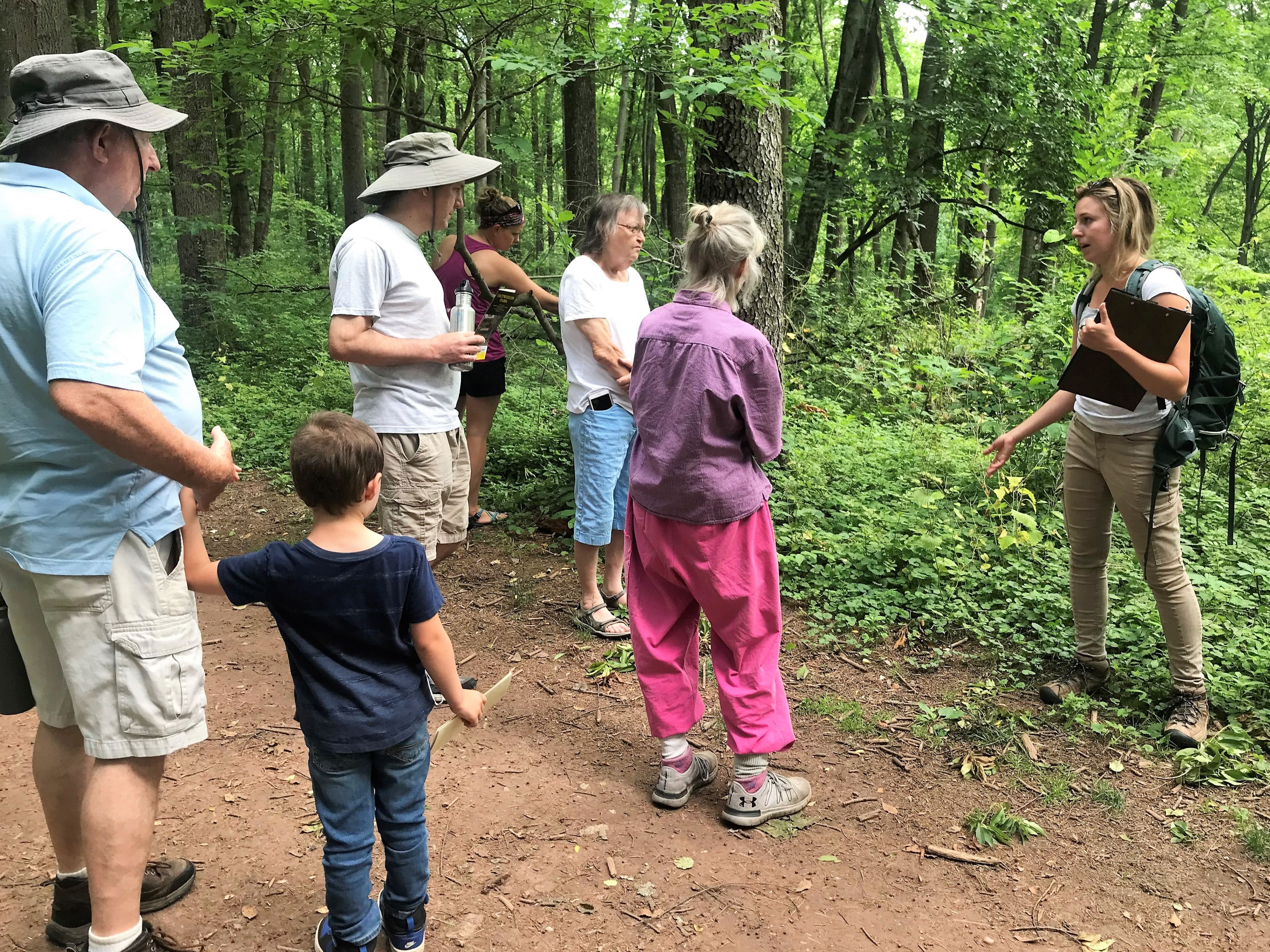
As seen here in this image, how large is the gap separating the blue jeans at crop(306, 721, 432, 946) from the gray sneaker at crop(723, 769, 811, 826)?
126cm

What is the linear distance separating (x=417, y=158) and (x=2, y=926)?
9.85 ft

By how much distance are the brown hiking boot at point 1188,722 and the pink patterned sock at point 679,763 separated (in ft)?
6.68

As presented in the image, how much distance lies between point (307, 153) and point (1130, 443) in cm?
2534

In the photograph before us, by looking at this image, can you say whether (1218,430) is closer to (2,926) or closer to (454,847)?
(454,847)

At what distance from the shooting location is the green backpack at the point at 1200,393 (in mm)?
3564

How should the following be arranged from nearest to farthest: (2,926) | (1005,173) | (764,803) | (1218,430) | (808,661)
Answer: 1. (2,926)
2. (764,803)
3. (1218,430)
4. (808,661)
5. (1005,173)

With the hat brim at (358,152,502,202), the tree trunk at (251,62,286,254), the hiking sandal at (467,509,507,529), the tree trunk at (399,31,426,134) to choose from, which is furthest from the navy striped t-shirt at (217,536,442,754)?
the tree trunk at (251,62,286,254)

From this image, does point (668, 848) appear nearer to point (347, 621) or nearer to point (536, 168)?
point (347, 621)

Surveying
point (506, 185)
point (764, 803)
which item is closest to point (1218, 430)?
point (764, 803)

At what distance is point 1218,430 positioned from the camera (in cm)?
362

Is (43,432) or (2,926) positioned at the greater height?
(43,432)

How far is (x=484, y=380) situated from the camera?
19.6 feet

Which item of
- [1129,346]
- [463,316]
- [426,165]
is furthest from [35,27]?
[1129,346]

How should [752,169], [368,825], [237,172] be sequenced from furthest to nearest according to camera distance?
1. [237,172]
2. [752,169]
3. [368,825]
